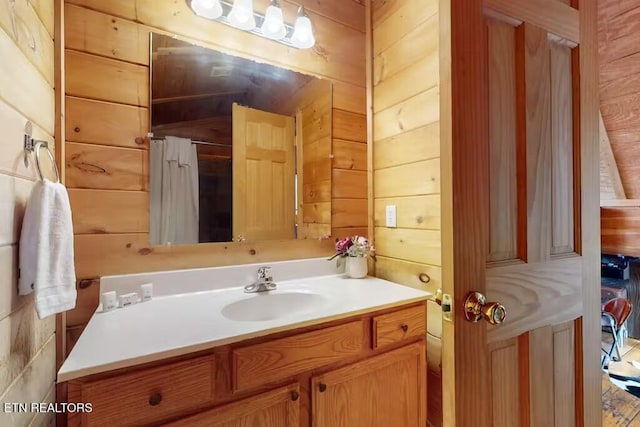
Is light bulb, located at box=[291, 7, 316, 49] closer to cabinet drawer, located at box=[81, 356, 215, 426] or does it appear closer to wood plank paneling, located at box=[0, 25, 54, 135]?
wood plank paneling, located at box=[0, 25, 54, 135]

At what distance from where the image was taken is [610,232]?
7.94ft

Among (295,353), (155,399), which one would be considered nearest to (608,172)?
(295,353)

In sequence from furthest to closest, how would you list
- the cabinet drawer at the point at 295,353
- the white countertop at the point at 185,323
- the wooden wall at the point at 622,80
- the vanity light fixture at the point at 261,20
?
the wooden wall at the point at 622,80, the vanity light fixture at the point at 261,20, the cabinet drawer at the point at 295,353, the white countertop at the point at 185,323

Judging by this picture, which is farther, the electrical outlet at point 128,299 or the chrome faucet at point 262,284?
the chrome faucet at point 262,284

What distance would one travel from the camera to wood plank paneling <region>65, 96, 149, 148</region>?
Result: 1.11 metres

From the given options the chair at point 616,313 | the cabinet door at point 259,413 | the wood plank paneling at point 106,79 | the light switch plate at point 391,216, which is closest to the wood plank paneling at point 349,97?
the light switch plate at point 391,216

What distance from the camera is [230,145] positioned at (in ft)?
4.73

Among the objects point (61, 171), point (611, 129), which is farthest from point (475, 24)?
point (611, 129)

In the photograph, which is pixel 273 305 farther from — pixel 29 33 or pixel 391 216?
pixel 29 33

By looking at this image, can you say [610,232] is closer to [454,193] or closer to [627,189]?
[627,189]

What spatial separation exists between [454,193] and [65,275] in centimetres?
103

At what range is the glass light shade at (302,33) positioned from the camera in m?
1.52

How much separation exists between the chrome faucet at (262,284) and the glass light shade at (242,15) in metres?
1.19

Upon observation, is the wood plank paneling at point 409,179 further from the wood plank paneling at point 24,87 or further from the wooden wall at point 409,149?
the wood plank paneling at point 24,87
